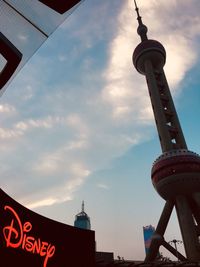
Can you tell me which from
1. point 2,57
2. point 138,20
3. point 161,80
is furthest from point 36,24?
point 138,20

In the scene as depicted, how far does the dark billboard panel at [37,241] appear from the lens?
12.6 meters

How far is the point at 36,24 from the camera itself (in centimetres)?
279

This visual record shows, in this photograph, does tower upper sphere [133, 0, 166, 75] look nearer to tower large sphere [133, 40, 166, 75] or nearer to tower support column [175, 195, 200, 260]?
tower large sphere [133, 40, 166, 75]

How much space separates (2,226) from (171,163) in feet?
140

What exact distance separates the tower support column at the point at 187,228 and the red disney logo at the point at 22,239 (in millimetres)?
38685

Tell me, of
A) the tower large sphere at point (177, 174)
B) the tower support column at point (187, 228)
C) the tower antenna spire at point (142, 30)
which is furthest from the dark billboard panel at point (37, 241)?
the tower antenna spire at point (142, 30)

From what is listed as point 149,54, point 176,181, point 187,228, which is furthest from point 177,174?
point 149,54

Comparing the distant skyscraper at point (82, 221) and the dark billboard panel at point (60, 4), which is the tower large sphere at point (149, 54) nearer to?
the dark billboard panel at point (60, 4)

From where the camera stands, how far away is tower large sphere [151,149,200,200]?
164 feet

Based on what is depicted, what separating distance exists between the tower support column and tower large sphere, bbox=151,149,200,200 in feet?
6.58

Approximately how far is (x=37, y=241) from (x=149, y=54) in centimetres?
6612

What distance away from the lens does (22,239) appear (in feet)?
43.7

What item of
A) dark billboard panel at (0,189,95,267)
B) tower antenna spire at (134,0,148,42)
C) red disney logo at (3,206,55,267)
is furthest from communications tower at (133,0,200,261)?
red disney logo at (3,206,55,267)

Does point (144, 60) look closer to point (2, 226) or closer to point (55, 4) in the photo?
point (2, 226)
